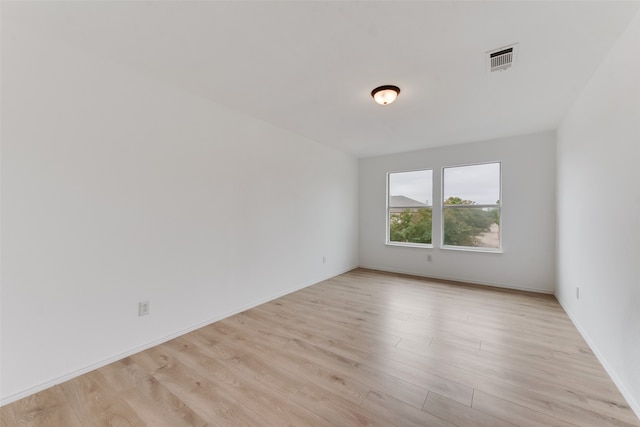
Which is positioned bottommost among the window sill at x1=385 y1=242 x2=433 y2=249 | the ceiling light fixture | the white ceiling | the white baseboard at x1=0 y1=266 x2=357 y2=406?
the white baseboard at x1=0 y1=266 x2=357 y2=406

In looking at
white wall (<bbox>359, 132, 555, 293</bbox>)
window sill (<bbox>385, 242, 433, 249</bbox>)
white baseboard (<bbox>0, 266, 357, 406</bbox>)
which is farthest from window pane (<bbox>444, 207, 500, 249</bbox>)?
white baseboard (<bbox>0, 266, 357, 406</bbox>)

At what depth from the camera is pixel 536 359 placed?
2145 millimetres

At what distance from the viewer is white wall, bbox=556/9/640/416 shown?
1664mm

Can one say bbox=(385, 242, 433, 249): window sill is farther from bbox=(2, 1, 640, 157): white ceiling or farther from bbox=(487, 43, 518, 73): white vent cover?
bbox=(487, 43, 518, 73): white vent cover

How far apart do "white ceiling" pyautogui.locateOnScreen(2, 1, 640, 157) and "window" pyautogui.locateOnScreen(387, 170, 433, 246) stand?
6.63 feet

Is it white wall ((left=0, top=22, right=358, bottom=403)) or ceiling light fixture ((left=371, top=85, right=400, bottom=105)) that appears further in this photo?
ceiling light fixture ((left=371, top=85, right=400, bottom=105))

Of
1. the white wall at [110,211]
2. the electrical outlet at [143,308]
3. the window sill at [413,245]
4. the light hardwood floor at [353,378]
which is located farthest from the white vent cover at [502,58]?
the electrical outlet at [143,308]

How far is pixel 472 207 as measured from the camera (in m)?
4.57

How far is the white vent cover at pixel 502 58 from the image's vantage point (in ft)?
6.55

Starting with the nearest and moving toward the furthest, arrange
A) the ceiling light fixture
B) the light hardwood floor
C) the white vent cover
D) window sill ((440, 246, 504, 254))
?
the light hardwood floor < the white vent cover < the ceiling light fixture < window sill ((440, 246, 504, 254))

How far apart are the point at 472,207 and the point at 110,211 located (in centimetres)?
502

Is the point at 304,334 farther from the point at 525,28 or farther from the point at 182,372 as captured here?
the point at 525,28

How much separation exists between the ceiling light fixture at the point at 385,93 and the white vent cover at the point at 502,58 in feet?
2.54

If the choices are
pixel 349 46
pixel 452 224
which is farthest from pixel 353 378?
pixel 452 224
